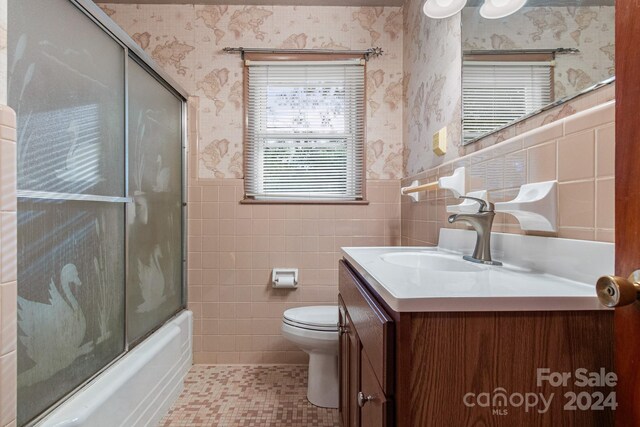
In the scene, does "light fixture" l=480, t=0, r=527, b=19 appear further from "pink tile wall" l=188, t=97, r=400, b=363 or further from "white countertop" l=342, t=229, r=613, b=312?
"pink tile wall" l=188, t=97, r=400, b=363

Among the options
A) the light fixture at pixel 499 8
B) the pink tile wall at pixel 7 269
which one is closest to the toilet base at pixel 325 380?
the pink tile wall at pixel 7 269

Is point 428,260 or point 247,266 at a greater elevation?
point 428,260

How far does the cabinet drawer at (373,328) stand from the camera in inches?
21.6

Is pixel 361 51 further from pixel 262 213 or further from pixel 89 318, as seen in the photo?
pixel 89 318

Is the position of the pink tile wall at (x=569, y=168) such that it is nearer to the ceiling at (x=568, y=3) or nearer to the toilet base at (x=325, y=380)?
the ceiling at (x=568, y=3)

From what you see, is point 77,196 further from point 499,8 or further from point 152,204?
point 499,8

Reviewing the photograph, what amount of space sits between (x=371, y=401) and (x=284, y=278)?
1341mm

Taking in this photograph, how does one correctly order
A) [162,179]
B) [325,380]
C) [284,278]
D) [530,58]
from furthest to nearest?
1. [284,278]
2. [162,179]
3. [325,380]
4. [530,58]

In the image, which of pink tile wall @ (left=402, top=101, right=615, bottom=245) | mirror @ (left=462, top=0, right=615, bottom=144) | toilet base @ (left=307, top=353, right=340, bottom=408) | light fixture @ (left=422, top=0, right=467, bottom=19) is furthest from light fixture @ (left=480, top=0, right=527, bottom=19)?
toilet base @ (left=307, top=353, right=340, bottom=408)

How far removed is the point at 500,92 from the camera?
3.53ft

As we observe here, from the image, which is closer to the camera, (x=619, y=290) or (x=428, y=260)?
(x=619, y=290)

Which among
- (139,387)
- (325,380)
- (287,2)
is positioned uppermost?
(287,2)

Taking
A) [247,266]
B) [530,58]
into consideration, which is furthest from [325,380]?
[530,58]

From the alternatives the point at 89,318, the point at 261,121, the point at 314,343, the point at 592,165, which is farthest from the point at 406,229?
the point at 89,318
